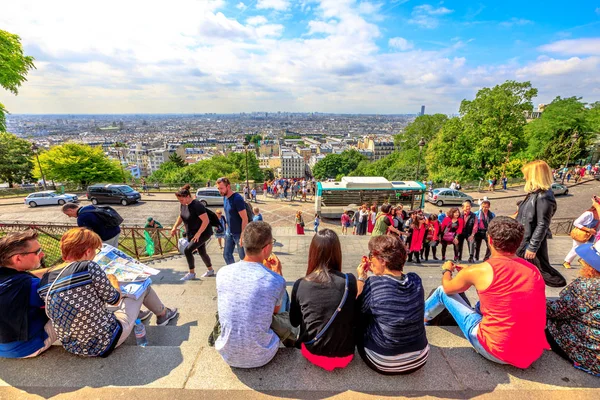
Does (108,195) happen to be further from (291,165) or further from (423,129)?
(291,165)

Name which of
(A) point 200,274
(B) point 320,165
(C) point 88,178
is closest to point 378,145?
(B) point 320,165

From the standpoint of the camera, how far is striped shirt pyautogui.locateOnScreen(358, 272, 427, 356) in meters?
2.25

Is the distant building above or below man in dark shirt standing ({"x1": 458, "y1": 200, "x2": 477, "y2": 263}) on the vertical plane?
below

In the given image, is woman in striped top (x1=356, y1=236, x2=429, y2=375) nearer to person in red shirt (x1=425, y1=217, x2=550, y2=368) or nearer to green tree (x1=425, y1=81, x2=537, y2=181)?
person in red shirt (x1=425, y1=217, x2=550, y2=368)

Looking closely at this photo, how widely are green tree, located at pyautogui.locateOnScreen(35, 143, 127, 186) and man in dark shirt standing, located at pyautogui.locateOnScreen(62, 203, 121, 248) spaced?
111 ft

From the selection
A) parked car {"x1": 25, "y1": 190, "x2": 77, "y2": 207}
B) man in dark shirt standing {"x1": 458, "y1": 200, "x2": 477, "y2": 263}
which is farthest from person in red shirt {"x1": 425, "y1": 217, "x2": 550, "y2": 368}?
parked car {"x1": 25, "y1": 190, "x2": 77, "y2": 207}

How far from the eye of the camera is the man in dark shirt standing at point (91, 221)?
16.7ft

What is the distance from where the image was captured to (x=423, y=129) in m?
52.4

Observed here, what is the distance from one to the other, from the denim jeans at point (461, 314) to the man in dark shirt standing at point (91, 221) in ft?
18.0

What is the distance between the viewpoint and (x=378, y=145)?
535ft

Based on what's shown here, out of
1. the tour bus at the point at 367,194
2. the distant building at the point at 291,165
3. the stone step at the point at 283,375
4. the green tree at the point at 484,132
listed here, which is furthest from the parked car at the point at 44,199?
the distant building at the point at 291,165

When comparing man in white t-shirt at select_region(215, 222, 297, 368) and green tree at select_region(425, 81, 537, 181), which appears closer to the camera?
man in white t-shirt at select_region(215, 222, 297, 368)

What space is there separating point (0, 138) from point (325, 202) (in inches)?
1761

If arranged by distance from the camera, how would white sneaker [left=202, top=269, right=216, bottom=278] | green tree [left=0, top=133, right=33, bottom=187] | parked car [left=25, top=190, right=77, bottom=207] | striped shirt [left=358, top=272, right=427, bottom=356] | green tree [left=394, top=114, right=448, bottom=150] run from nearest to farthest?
striped shirt [left=358, top=272, right=427, bottom=356]
white sneaker [left=202, top=269, right=216, bottom=278]
parked car [left=25, top=190, right=77, bottom=207]
green tree [left=0, top=133, right=33, bottom=187]
green tree [left=394, top=114, right=448, bottom=150]
